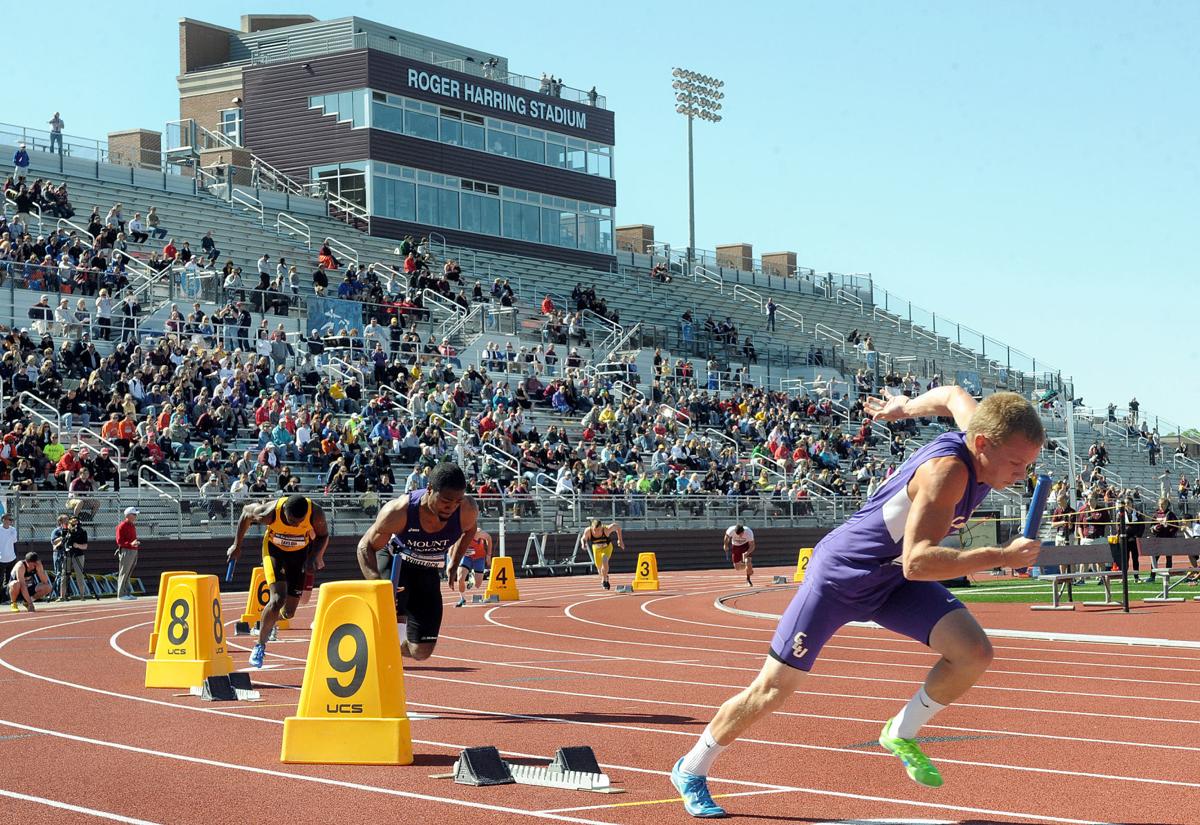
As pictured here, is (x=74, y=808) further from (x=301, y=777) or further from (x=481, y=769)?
(x=481, y=769)

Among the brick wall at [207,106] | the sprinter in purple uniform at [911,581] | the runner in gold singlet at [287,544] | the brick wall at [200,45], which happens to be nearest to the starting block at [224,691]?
the runner in gold singlet at [287,544]

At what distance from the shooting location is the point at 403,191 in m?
55.5

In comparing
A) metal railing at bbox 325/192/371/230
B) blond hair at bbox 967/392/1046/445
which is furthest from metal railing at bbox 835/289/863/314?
blond hair at bbox 967/392/1046/445

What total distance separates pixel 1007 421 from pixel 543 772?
126 inches

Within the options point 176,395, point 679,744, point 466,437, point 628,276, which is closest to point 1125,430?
point 628,276

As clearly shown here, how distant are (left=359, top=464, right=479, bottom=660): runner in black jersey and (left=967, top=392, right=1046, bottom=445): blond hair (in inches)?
202

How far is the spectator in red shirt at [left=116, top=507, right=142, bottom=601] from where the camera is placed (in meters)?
27.5

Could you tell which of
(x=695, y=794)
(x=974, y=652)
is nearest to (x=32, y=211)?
(x=695, y=794)

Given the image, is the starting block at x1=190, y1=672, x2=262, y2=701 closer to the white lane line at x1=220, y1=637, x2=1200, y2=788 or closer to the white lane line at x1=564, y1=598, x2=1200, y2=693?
the white lane line at x1=220, y1=637, x2=1200, y2=788

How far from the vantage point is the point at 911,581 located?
6945 millimetres

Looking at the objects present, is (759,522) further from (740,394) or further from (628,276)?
(628,276)

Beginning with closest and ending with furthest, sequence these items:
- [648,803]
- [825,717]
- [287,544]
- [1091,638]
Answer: [648,803] → [825,717] → [287,544] → [1091,638]

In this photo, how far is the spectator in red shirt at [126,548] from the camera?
90.4 ft

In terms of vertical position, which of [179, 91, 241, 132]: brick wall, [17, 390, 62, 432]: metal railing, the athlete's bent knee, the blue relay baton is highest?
[179, 91, 241, 132]: brick wall
